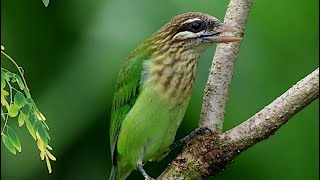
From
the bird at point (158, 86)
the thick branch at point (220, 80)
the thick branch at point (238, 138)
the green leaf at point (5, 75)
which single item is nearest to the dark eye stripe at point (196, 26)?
the bird at point (158, 86)

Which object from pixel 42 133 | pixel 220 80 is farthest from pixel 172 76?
pixel 42 133

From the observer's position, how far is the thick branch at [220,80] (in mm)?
4125

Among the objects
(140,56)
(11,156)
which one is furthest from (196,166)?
(11,156)

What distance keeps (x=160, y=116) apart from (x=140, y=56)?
34 cm

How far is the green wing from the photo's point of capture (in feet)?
14.8

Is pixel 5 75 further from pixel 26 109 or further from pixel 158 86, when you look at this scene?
pixel 158 86

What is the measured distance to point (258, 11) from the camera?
18.8ft

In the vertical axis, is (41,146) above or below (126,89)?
above

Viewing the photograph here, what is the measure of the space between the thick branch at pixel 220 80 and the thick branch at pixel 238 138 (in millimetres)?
187

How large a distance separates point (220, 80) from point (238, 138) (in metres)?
0.51

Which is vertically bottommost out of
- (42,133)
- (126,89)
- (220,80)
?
(126,89)

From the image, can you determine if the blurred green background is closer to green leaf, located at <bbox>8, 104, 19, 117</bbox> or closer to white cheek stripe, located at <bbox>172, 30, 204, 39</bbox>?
white cheek stripe, located at <bbox>172, 30, 204, 39</bbox>

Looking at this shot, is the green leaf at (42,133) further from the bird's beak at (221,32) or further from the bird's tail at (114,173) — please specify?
the bird's tail at (114,173)

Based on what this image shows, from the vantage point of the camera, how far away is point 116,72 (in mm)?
5430
